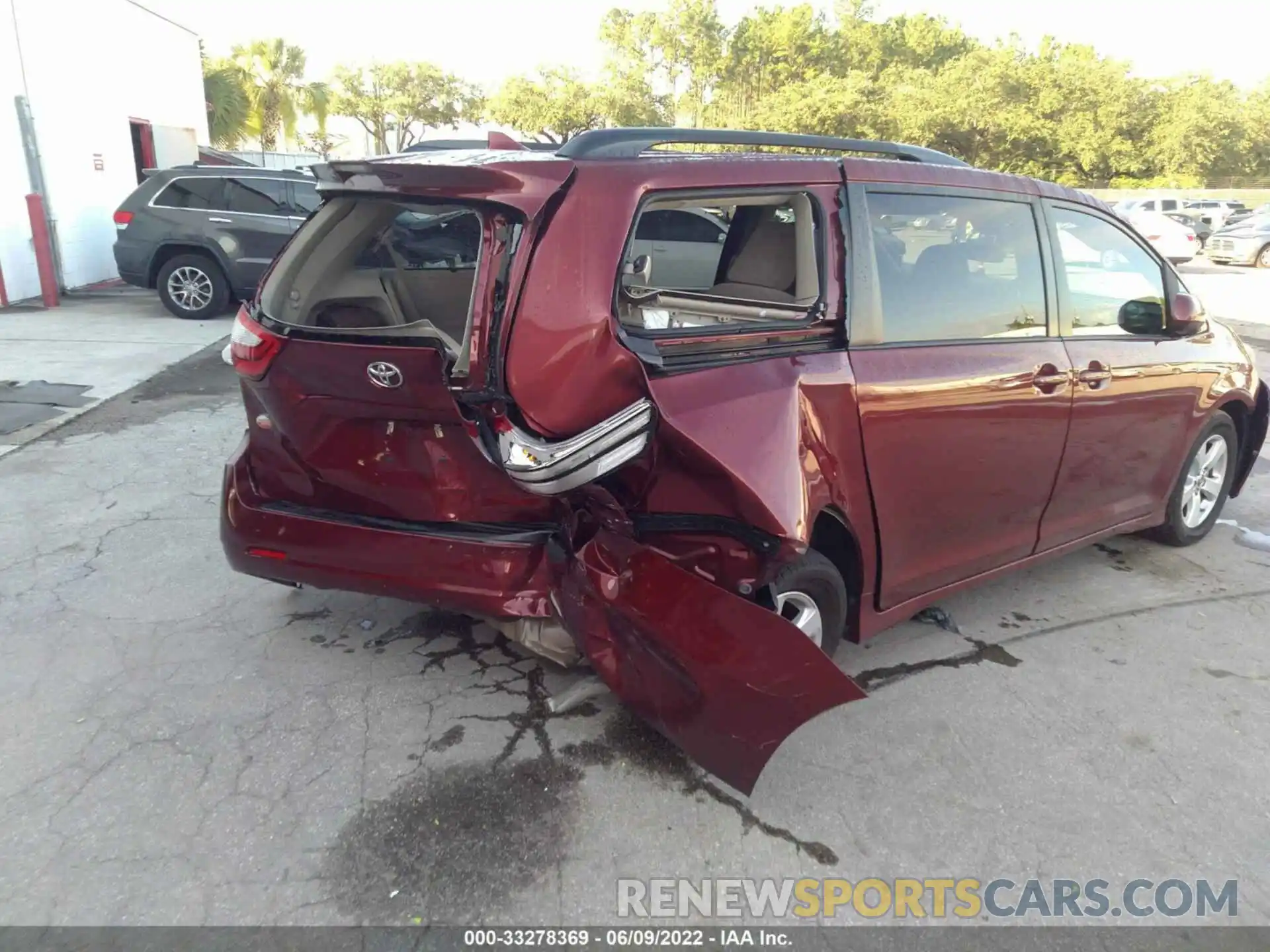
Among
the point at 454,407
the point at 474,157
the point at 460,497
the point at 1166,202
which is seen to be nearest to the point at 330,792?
the point at 460,497

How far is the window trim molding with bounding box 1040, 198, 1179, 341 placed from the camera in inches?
147

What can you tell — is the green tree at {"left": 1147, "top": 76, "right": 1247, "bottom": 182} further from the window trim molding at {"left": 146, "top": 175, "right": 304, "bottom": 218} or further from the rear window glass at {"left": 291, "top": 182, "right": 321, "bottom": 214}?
the window trim molding at {"left": 146, "top": 175, "right": 304, "bottom": 218}

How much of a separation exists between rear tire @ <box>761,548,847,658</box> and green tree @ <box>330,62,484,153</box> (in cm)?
5467

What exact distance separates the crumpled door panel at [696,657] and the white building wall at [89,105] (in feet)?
42.0

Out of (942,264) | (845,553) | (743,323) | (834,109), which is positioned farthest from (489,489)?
(834,109)

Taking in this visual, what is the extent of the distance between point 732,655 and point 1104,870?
121 cm

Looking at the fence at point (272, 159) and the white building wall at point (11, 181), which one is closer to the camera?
the white building wall at point (11, 181)

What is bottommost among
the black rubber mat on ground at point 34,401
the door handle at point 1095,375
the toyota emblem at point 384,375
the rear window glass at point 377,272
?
the black rubber mat on ground at point 34,401

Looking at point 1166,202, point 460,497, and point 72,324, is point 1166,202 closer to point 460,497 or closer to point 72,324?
point 72,324

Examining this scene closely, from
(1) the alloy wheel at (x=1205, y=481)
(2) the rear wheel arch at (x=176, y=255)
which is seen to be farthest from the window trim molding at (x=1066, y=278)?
(2) the rear wheel arch at (x=176, y=255)

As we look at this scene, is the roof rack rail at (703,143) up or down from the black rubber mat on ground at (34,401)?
up

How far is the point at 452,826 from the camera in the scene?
2639 millimetres

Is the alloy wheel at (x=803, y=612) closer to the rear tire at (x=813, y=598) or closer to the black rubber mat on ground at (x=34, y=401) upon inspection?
the rear tire at (x=813, y=598)

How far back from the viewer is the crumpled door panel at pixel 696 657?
2434 millimetres
